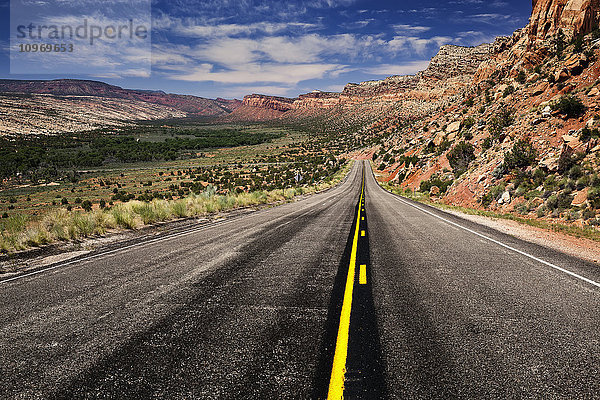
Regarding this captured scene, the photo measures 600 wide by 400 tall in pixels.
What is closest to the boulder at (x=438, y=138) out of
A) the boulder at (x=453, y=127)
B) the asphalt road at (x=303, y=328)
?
the boulder at (x=453, y=127)

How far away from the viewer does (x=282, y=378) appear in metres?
2.41

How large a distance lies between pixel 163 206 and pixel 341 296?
12045 mm

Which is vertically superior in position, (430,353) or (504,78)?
(504,78)

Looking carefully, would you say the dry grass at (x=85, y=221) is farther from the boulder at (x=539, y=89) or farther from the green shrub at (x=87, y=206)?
the boulder at (x=539, y=89)

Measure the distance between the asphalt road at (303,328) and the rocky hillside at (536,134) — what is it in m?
10.4

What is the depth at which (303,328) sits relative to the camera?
324cm

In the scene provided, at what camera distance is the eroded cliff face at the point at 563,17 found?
87.8 feet

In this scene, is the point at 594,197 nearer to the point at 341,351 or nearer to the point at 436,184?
the point at 341,351

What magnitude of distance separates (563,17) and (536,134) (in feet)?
69.0

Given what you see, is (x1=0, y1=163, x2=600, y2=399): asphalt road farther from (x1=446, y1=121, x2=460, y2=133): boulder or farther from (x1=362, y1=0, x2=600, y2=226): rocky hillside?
(x1=446, y1=121, x2=460, y2=133): boulder

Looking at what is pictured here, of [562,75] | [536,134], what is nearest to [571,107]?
[536,134]

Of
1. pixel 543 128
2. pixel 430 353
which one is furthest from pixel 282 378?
pixel 543 128

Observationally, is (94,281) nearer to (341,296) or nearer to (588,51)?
(341,296)

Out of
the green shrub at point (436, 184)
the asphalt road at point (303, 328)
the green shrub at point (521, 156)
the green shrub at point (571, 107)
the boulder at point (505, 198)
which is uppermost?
the green shrub at point (571, 107)
